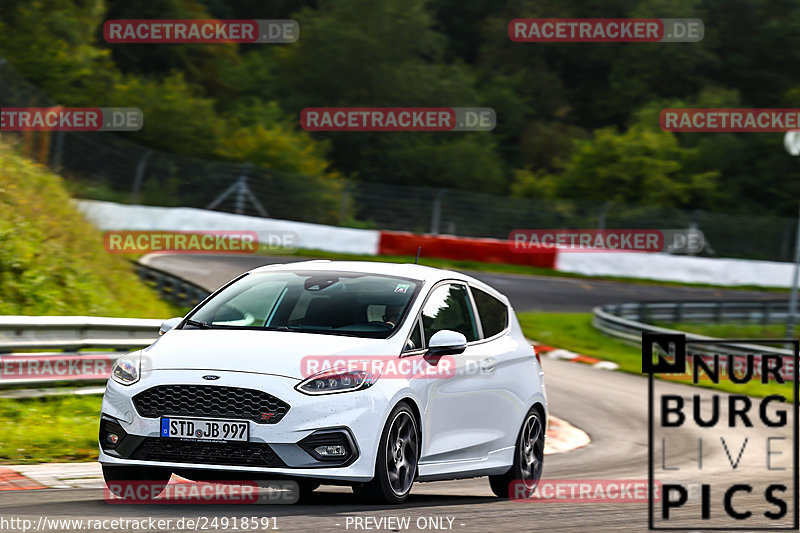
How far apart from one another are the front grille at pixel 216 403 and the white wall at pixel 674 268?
27.8 metres

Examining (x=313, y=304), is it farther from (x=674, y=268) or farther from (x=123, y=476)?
(x=674, y=268)

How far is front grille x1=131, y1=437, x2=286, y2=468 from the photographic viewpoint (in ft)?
22.6

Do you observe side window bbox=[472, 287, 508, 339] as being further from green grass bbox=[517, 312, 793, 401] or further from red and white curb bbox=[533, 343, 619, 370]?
red and white curb bbox=[533, 343, 619, 370]

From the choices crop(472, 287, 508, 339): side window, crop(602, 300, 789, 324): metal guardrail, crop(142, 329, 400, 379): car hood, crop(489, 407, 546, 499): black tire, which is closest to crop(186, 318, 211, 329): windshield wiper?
crop(142, 329, 400, 379): car hood

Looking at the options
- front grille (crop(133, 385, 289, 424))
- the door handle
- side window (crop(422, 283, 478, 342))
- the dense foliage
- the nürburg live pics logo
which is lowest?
the nürburg live pics logo

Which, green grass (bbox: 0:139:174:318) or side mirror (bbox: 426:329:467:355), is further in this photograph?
green grass (bbox: 0:139:174:318)

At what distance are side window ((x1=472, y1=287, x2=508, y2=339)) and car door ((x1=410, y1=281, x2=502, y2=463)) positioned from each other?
0.44 feet

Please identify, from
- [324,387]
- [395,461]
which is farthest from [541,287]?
[324,387]

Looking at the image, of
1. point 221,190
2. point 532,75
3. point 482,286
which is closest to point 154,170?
point 221,190

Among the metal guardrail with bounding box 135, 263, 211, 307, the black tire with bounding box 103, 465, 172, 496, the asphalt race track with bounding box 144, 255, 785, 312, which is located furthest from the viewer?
the asphalt race track with bounding box 144, 255, 785, 312

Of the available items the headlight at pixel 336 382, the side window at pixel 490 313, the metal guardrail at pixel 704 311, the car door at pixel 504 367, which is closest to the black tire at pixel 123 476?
the headlight at pixel 336 382

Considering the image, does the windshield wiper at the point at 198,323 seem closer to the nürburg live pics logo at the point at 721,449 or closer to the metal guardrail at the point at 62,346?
the nürburg live pics logo at the point at 721,449

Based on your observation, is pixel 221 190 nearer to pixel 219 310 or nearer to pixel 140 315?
pixel 140 315

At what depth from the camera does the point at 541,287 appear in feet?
99.6
